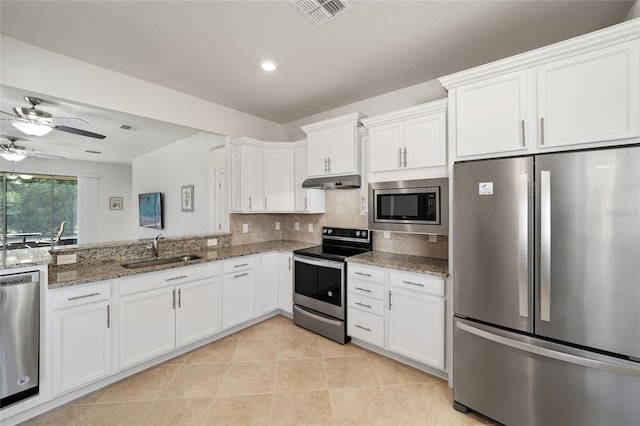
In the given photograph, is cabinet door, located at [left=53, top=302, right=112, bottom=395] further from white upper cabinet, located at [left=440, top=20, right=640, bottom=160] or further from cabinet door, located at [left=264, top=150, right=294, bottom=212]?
white upper cabinet, located at [left=440, top=20, right=640, bottom=160]

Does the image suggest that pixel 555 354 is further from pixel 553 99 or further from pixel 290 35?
pixel 290 35

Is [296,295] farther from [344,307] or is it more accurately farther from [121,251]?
[121,251]

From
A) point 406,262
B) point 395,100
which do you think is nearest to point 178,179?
point 395,100

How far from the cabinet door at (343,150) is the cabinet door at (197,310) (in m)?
1.83

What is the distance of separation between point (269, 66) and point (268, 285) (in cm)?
248

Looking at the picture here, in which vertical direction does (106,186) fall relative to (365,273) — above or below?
above

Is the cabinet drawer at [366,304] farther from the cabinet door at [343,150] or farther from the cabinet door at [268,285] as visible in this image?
the cabinet door at [343,150]

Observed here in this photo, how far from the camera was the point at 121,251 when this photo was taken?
8.79ft

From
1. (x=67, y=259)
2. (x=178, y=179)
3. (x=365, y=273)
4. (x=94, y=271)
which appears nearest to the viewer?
(x=94, y=271)

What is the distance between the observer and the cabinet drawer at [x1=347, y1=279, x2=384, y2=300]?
2512 mm

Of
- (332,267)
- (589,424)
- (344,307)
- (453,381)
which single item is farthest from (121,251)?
(589,424)

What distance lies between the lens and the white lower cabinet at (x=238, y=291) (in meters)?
2.93

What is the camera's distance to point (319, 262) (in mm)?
2951

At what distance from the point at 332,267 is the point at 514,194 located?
1744 mm
